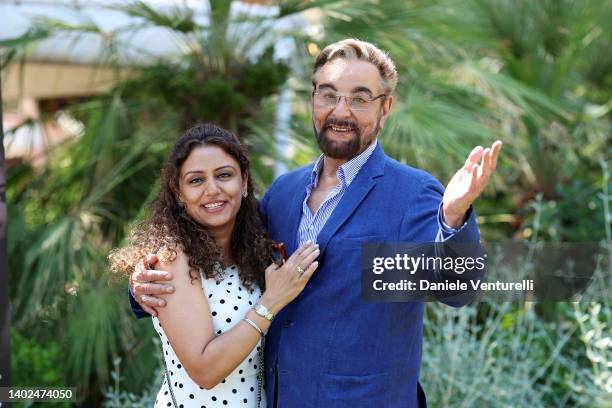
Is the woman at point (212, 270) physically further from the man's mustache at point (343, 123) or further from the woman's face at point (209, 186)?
the man's mustache at point (343, 123)

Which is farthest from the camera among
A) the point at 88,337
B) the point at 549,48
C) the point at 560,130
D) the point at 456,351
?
the point at 549,48

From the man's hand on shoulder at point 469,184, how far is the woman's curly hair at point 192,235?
64 cm

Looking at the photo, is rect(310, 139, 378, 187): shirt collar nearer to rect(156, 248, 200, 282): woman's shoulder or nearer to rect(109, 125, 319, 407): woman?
rect(109, 125, 319, 407): woman

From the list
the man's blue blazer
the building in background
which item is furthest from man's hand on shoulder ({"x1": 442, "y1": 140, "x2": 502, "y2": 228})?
the building in background

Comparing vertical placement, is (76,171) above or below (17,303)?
above

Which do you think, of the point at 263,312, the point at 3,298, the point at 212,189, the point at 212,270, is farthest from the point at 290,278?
the point at 3,298

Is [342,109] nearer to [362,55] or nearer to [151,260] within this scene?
[362,55]

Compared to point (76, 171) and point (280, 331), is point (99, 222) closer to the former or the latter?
point (76, 171)

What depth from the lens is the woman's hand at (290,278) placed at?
7.77 ft

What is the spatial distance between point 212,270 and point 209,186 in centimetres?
24

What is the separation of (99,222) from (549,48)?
10.7 ft

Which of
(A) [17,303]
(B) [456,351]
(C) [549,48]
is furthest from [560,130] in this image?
(A) [17,303]

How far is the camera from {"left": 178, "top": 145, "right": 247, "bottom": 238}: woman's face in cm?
248

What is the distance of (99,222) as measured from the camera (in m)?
4.70
